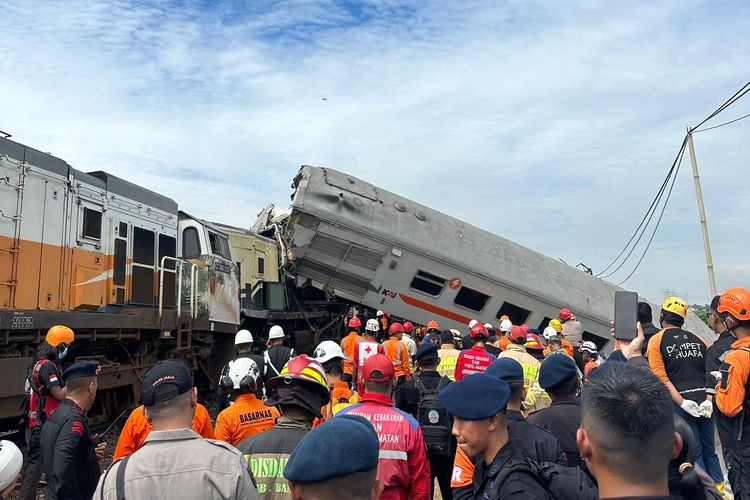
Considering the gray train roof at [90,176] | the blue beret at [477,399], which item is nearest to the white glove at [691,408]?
the blue beret at [477,399]

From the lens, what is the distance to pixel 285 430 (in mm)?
2678

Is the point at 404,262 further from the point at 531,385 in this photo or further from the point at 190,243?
the point at 531,385

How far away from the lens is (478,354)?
5426mm

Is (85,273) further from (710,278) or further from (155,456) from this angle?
(710,278)

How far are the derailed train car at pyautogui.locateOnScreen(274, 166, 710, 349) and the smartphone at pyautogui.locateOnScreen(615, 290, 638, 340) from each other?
34.3 ft

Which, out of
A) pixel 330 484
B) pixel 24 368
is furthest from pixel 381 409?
pixel 24 368

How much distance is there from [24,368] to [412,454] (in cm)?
552

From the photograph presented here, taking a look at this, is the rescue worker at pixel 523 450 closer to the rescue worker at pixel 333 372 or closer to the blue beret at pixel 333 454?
the blue beret at pixel 333 454

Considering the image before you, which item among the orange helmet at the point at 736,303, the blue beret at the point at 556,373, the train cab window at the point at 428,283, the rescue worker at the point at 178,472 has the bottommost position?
the rescue worker at the point at 178,472

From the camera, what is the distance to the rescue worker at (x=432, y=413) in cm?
436

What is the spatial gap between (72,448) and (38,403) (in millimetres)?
2430

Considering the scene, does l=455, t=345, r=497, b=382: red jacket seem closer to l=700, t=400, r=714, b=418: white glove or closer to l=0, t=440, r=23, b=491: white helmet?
l=700, t=400, r=714, b=418: white glove

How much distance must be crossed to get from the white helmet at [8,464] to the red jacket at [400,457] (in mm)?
1405

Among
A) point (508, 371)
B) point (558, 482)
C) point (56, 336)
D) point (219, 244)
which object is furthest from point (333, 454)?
point (219, 244)
